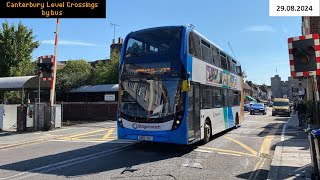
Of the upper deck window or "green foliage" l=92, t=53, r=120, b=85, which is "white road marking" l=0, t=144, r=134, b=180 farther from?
"green foliage" l=92, t=53, r=120, b=85

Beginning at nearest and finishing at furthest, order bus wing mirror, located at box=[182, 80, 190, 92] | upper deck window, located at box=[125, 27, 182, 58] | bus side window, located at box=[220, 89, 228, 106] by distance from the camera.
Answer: bus wing mirror, located at box=[182, 80, 190, 92], upper deck window, located at box=[125, 27, 182, 58], bus side window, located at box=[220, 89, 228, 106]

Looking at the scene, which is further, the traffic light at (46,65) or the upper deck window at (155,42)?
the traffic light at (46,65)

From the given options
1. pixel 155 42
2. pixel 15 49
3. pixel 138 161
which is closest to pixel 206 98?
pixel 155 42

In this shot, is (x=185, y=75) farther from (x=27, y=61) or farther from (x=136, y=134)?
(x=27, y=61)

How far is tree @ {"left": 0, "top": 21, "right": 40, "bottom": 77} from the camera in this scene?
31.7 metres

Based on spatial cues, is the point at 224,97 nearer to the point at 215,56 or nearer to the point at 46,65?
the point at 215,56

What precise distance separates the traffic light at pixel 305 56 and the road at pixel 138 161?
2.58m

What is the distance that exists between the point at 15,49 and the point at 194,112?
24349 mm

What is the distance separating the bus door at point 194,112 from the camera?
1170cm

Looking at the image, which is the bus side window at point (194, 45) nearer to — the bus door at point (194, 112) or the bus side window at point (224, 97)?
the bus door at point (194, 112)

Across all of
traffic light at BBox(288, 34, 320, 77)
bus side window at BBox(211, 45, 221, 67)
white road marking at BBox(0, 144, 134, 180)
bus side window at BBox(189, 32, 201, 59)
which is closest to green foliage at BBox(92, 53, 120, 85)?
bus side window at BBox(211, 45, 221, 67)

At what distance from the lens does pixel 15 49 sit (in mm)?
31859

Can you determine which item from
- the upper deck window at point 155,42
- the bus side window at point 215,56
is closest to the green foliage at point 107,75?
the bus side window at point 215,56

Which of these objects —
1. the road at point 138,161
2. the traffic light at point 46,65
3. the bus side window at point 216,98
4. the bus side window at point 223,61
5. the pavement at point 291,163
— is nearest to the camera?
the pavement at point 291,163
